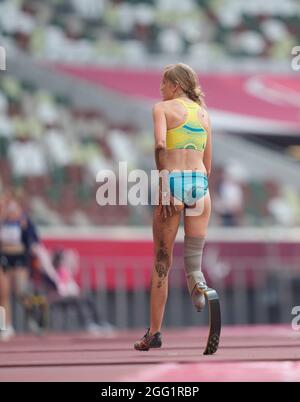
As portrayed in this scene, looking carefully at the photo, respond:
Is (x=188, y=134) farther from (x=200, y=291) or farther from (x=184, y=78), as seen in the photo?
(x=200, y=291)

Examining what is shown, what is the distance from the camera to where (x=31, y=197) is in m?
22.2

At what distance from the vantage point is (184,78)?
821 cm

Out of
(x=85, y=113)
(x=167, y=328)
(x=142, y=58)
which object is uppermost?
(x=142, y=58)

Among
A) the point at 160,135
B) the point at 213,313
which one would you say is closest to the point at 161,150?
the point at 160,135

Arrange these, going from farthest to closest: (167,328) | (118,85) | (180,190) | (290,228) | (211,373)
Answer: (118,85), (290,228), (167,328), (180,190), (211,373)

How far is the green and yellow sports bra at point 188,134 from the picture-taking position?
814 centimetres

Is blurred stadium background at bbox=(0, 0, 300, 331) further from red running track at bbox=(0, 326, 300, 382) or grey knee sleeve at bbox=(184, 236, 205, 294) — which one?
grey knee sleeve at bbox=(184, 236, 205, 294)

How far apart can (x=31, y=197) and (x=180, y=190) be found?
562 inches

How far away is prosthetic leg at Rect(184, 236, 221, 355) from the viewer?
7.73m

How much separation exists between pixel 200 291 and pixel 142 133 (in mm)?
17627

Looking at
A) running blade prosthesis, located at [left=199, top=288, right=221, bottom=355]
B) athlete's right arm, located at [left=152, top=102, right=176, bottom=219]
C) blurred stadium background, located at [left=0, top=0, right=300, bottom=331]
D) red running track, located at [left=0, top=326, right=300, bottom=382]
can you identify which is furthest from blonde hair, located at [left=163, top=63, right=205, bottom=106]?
blurred stadium background, located at [left=0, top=0, right=300, bottom=331]

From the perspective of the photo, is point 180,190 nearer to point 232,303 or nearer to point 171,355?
point 171,355

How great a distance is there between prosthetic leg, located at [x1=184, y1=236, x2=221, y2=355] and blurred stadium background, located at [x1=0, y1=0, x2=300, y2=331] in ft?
36.7

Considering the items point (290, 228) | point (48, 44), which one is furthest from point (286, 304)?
point (48, 44)
